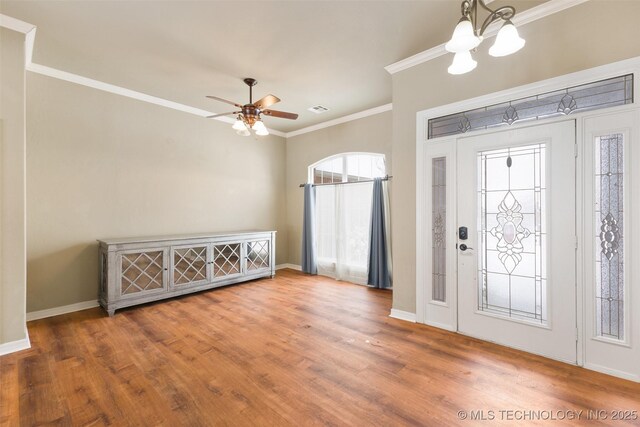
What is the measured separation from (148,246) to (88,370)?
171 cm

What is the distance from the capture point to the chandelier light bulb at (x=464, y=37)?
4.74ft

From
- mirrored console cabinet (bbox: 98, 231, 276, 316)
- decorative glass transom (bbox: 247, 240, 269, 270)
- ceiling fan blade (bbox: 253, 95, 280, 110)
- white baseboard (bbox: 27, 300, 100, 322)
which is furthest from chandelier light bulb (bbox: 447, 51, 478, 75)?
white baseboard (bbox: 27, 300, 100, 322)

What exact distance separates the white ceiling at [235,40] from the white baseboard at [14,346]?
2949 mm

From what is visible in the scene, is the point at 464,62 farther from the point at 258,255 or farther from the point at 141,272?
the point at 258,255

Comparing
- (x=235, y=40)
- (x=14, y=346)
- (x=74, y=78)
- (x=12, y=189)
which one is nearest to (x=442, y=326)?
(x=235, y=40)

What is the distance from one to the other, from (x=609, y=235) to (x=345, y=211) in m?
3.53

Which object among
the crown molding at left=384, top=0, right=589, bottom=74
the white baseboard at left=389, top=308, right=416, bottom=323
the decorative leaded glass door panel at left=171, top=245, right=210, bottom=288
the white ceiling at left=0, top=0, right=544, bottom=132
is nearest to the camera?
the crown molding at left=384, top=0, right=589, bottom=74

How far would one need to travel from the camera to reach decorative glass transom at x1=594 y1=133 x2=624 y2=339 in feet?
7.10

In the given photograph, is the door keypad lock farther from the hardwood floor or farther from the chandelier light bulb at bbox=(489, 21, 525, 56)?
the chandelier light bulb at bbox=(489, 21, 525, 56)

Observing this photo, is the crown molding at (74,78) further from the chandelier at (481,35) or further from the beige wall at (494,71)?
→ the chandelier at (481,35)

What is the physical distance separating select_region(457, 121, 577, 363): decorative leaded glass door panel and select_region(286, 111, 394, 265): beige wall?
6.59 feet

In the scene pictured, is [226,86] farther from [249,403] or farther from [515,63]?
[249,403]

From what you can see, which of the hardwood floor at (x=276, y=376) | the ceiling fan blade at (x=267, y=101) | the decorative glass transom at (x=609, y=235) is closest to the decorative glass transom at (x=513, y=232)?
the decorative glass transom at (x=609, y=235)

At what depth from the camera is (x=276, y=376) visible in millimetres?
2189
